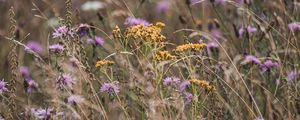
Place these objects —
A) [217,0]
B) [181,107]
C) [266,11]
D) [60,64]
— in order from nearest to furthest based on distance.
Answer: [181,107]
[60,64]
[266,11]
[217,0]

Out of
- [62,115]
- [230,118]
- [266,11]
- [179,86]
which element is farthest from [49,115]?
[266,11]

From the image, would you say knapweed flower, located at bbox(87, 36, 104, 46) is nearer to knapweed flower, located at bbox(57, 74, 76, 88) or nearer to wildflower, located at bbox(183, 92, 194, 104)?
knapweed flower, located at bbox(57, 74, 76, 88)

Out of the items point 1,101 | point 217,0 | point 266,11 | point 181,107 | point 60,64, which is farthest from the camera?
point 217,0

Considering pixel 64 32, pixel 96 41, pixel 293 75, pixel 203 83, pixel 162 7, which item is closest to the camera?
pixel 203 83

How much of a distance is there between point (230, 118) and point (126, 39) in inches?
25.6

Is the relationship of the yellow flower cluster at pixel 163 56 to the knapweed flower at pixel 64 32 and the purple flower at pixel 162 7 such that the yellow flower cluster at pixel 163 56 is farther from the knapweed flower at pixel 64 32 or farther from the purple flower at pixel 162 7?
the purple flower at pixel 162 7

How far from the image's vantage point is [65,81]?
236cm

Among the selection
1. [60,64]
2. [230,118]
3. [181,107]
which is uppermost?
[60,64]

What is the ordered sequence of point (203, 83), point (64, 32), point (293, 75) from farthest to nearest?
1. point (293, 75)
2. point (64, 32)
3. point (203, 83)

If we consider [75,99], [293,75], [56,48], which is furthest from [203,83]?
[293,75]

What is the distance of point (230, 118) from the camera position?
2678 mm

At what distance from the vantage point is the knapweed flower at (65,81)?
2320 millimetres

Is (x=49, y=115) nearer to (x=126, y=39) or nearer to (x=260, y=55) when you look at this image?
(x=126, y=39)

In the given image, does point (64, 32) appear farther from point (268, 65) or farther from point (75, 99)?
point (268, 65)
